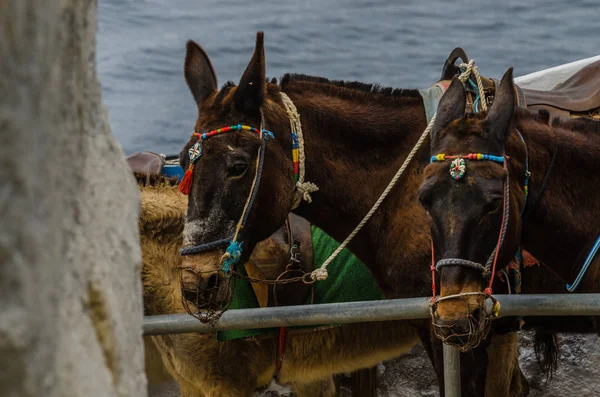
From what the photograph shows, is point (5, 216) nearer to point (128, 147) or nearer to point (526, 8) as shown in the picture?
point (128, 147)

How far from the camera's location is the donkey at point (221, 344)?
13.4ft

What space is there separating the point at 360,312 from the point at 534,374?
3.05 metres

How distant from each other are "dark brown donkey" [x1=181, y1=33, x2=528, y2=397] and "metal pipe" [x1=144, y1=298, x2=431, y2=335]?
1.14 feet

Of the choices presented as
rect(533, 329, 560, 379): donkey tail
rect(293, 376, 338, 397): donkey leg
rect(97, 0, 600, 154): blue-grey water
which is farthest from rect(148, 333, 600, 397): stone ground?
rect(97, 0, 600, 154): blue-grey water

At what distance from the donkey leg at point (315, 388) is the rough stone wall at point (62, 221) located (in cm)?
381

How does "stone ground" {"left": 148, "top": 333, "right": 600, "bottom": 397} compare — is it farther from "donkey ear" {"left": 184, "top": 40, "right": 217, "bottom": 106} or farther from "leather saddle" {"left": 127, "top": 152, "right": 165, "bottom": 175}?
"donkey ear" {"left": 184, "top": 40, "right": 217, "bottom": 106}

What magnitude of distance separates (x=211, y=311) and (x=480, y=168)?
1.08 metres

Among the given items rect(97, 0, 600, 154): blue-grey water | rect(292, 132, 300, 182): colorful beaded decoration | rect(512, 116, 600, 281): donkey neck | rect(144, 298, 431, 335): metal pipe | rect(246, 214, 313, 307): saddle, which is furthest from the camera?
rect(97, 0, 600, 154): blue-grey water

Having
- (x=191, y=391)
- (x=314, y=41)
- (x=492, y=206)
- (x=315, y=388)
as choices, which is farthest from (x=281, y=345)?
(x=314, y=41)

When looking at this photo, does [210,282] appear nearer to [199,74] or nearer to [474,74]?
[199,74]

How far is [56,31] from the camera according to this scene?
963 mm

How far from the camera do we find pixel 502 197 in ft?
10.1

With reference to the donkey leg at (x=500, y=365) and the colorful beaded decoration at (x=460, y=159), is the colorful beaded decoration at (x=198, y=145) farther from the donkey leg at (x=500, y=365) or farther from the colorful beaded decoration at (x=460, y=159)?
the donkey leg at (x=500, y=365)

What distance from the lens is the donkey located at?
408cm
